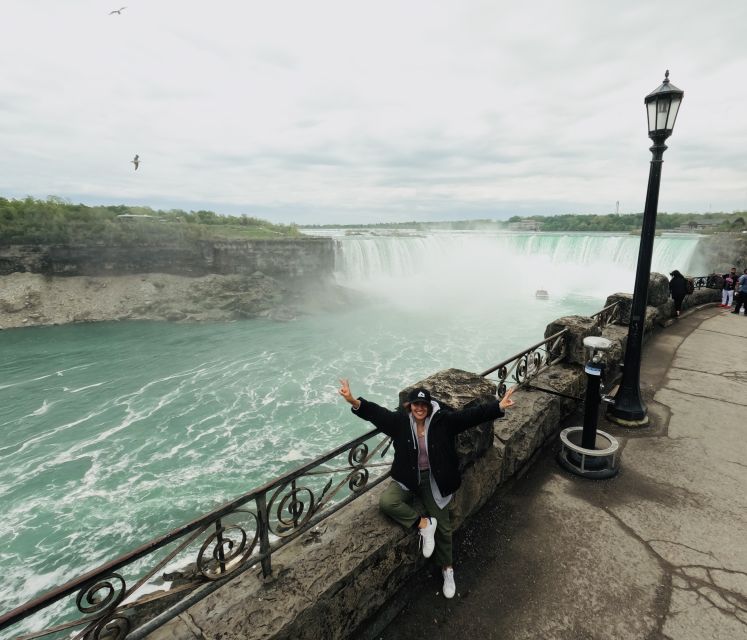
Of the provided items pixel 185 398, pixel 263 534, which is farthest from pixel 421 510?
pixel 185 398

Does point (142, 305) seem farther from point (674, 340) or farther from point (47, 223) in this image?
point (674, 340)

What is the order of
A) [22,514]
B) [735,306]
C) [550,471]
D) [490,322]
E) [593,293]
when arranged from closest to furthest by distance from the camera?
[550,471] → [22,514] → [735,306] → [490,322] → [593,293]

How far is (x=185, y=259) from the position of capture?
3653cm

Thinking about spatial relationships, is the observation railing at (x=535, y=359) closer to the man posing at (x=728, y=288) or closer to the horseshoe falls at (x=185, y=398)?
the horseshoe falls at (x=185, y=398)

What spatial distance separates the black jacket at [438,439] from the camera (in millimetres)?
3289

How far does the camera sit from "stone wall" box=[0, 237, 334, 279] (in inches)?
1292

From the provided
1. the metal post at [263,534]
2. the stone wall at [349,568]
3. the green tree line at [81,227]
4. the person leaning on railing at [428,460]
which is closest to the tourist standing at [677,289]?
the stone wall at [349,568]

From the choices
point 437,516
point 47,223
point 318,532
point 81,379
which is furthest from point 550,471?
point 47,223

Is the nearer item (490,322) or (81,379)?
(81,379)

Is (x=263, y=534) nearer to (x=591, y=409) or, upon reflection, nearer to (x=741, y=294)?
(x=591, y=409)

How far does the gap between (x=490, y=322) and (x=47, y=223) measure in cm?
3859

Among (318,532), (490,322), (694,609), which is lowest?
(490,322)

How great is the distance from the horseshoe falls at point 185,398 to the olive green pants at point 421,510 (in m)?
8.26

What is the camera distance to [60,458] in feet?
40.7
